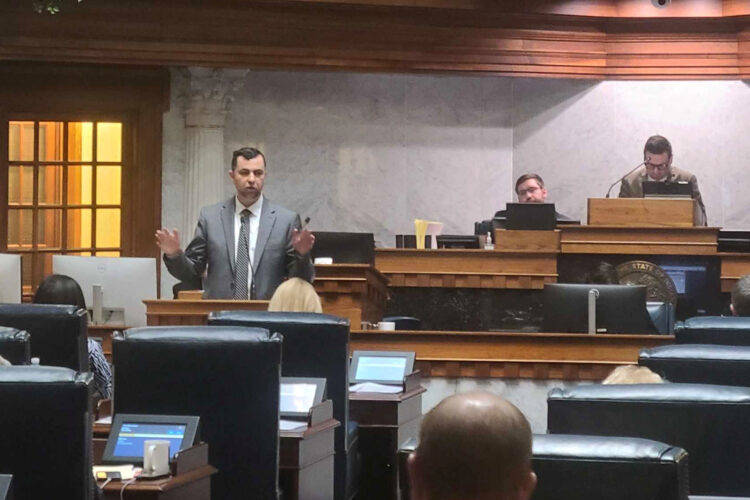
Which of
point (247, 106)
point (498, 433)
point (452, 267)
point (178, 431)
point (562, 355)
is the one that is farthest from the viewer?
point (247, 106)

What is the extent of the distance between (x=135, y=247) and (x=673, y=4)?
4.93 m

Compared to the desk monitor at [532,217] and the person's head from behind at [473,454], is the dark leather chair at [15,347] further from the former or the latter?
the desk monitor at [532,217]

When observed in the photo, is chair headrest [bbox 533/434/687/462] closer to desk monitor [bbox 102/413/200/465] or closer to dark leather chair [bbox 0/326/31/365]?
desk monitor [bbox 102/413/200/465]

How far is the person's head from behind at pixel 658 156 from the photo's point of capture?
1021 cm

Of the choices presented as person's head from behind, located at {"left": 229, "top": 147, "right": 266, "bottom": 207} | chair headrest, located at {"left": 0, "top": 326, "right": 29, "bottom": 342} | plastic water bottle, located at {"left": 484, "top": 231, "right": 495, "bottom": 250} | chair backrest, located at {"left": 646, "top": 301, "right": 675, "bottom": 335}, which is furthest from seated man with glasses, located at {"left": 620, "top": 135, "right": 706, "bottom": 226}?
chair headrest, located at {"left": 0, "top": 326, "right": 29, "bottom": 342}

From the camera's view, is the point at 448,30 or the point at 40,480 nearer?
the point at 40,480

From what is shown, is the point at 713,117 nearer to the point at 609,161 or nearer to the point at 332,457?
the point at 609,161

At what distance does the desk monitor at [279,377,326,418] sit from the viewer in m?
5.00

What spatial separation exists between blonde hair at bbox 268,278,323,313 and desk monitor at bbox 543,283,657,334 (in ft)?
8.14

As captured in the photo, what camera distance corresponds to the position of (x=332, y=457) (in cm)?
536

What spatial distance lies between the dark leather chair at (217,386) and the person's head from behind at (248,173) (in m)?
2.65

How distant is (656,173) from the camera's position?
10336 mm

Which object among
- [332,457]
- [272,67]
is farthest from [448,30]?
[332,457]

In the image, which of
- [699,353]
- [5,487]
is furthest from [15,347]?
[699,353]
